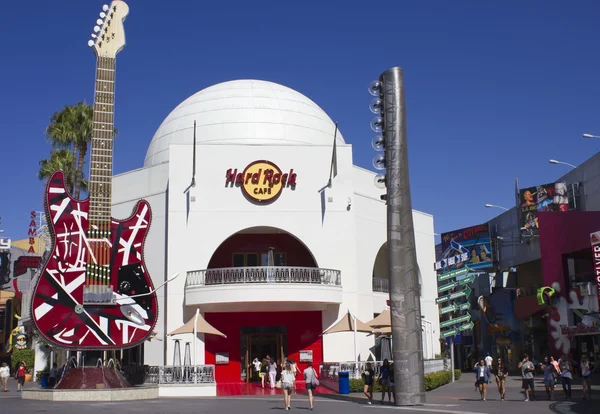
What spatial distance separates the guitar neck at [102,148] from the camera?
24094 millimetres

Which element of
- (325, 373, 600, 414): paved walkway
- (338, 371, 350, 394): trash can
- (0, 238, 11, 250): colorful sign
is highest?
(0, 238, 11, 250): colorful sign

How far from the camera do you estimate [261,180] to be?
32.7 meters

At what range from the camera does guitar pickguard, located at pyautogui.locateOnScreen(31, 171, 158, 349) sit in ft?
75.0

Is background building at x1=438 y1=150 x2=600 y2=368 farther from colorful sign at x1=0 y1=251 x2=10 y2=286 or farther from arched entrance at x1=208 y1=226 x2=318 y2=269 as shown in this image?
colorful sign at x1=0 y1=251 x2=10 y2=286

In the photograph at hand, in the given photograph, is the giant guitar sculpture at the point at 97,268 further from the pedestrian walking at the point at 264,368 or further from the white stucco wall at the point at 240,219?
the pedestrian walking at the point at 264,368

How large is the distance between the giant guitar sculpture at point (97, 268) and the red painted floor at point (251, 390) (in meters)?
5.15

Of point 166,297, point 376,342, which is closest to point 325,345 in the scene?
point 376,342

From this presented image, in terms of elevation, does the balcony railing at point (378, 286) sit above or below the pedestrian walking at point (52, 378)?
above

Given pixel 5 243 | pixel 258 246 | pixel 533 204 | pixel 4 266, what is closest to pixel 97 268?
pixel 258 246

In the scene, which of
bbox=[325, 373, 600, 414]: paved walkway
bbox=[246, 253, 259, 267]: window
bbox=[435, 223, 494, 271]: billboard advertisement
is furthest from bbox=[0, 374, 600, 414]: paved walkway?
bbox=[435, 223, 494, 271]: billboard advertisement

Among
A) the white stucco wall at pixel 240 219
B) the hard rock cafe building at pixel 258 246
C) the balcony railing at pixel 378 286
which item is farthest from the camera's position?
the balcony railing at pixel 378 286

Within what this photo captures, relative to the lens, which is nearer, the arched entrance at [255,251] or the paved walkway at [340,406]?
the paved walkway at [340,406]

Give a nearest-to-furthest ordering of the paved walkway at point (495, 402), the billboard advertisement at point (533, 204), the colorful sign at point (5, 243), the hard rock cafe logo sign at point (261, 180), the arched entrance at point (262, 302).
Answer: the paved walkway at point (495, 402)
the arched entrance at point (262, 302)
the hard rock cafe logo sign at point (261, 180)
the billboard advertisement at point (533, 204)
the colorful sign at point (5, 243)

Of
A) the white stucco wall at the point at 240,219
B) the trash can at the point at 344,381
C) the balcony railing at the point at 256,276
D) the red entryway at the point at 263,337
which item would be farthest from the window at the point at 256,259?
the trash can at the point at 344,381
